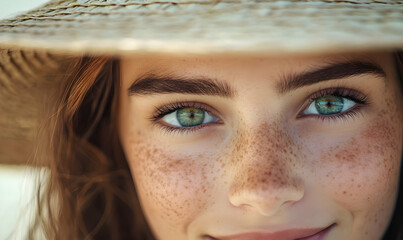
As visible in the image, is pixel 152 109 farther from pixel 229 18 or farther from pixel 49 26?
pixel 229 18

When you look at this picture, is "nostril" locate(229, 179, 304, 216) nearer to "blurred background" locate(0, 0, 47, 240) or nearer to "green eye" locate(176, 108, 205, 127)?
"green eye" locate(176, 108, 205, 127)

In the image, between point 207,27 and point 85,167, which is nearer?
point 207,27

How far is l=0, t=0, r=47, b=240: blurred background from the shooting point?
1.57m

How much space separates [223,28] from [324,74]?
325mm

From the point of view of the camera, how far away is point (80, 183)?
146 centimetres

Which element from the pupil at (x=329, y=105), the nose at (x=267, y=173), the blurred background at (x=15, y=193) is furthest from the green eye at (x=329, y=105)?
the blurred background at (x=15, y=193)

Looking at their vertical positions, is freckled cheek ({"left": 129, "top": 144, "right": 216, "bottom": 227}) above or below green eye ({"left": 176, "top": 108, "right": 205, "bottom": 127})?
below

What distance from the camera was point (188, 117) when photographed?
3.40ft

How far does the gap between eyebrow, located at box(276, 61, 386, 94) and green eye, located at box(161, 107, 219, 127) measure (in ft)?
0.59

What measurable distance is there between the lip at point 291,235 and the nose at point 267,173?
69 mm

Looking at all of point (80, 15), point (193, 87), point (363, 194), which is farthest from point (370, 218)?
point (80, 15)

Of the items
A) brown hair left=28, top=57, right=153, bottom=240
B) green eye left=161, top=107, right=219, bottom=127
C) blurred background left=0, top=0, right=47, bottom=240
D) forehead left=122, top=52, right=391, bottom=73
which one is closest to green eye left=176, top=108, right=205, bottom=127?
green eye left=161, top=107, right=219, bottom=127

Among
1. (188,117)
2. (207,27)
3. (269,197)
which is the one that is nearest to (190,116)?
(188,117)

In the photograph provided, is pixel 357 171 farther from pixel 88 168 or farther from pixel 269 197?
pixel 88 168
